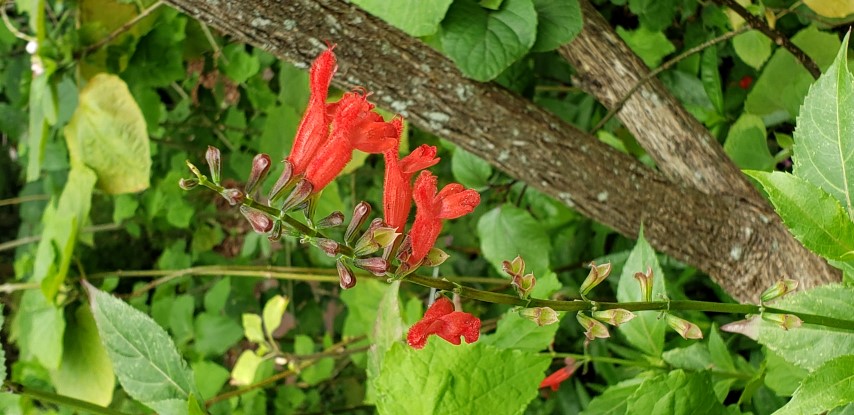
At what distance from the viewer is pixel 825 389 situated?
1.44 feet

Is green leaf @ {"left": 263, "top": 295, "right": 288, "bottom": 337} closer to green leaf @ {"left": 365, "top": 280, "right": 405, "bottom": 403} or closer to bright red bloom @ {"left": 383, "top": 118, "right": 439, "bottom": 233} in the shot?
green leaf @ {"left": 365, "top": 280, "right": 405, "bottom": 403}

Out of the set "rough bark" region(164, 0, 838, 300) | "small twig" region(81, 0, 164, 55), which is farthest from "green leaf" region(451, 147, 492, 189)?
"small twig" region(81, 0, 164, 55)

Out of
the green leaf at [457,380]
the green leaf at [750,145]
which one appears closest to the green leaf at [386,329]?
the green leaf at [457,380]

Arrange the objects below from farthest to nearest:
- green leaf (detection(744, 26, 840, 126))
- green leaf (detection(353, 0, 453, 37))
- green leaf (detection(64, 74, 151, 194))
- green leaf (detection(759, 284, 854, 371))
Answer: green leaf (detection(64, 74, 151, 194)) < green leaf (detection(744, 26, 840, 126)) < green leaf (detection(353, 0, 453, 37)) < green leaf (detection(759, 284, 854, 371))

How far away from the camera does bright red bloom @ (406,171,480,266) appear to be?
0.46 m

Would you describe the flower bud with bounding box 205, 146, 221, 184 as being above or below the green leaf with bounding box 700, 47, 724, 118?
above

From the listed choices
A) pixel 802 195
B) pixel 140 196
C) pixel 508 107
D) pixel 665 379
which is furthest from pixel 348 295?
pixel 802 195

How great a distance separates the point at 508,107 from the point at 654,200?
0.69 feet

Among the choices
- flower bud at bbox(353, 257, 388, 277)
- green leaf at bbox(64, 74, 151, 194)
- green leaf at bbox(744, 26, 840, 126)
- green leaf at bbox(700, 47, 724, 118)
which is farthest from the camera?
green leaf at bbox(64, 74, 151, 194)

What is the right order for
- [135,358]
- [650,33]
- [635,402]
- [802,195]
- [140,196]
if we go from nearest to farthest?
[802,195] < [635,402] < [135,358] < [650,33] < [140,196]

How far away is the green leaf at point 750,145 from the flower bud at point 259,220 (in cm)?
69

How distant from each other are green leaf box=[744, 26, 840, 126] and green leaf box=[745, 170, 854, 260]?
477 mm

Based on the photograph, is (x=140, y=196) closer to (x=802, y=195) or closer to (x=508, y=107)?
(x=508, y=107)

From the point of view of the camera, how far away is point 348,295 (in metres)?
1.28
